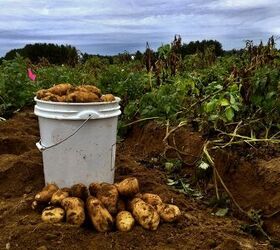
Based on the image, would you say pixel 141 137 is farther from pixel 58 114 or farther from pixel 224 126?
pixel 58 114

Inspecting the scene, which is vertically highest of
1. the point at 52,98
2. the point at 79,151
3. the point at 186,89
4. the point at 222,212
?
the point at 52,98

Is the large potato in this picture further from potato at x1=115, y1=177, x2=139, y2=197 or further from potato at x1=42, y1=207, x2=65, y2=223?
potato at x1=42, y1=207, x2=65, y2=223

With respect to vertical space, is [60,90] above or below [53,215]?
above

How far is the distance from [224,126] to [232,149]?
11.1 inches

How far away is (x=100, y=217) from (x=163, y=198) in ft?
2.01

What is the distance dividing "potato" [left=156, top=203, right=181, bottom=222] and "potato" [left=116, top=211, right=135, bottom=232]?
0.63 feet

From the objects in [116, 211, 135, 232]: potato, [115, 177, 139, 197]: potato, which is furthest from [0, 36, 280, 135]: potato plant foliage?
[116, 211, 135, 232]: potato

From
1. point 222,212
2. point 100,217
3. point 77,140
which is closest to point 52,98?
point 77,140

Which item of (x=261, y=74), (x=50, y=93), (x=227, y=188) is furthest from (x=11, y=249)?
(x=261, y=74)

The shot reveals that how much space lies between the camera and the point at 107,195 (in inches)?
112

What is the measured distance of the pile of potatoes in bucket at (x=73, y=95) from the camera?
3123 millimetres

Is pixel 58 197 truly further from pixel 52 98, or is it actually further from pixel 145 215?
pixel 52 98

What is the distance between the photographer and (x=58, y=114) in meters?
3.08

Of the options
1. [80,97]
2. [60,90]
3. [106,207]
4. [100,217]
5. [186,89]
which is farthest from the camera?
[186,89]
